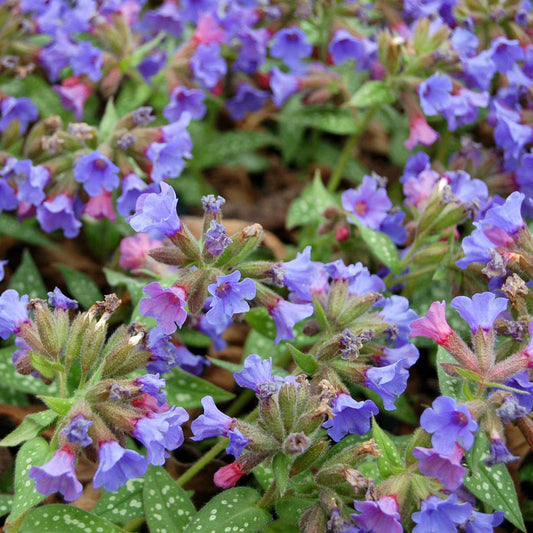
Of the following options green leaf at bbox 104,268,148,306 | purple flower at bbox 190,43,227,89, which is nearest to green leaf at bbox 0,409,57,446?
green leaf at bbox 104,268,148,306

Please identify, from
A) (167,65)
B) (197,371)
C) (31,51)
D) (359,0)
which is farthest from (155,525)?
(359,0)

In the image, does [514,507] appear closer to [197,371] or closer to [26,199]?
[197,371]

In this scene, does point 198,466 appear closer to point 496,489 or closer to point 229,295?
point 229,295

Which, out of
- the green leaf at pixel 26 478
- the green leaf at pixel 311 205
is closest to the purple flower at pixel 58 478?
the green leaf at pixel 26 478

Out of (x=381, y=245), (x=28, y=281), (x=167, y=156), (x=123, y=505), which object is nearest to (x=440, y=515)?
(x=123, y=505)

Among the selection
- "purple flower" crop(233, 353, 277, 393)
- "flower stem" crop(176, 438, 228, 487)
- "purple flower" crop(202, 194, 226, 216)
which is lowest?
"flower stem" crop(176, 438, 228, 487)

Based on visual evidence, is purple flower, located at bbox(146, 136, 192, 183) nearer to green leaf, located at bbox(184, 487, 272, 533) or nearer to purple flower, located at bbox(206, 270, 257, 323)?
purple flower, located at bbox(206, 270, 257, 323)
